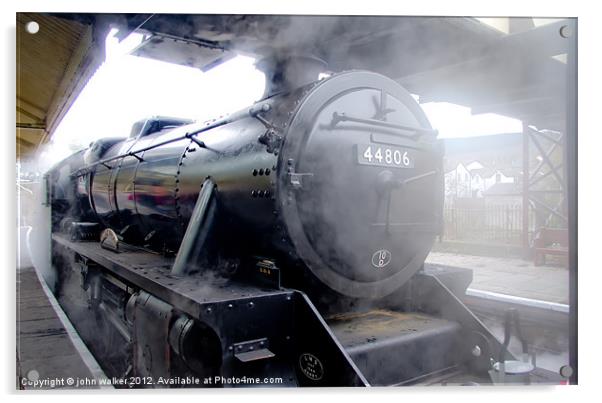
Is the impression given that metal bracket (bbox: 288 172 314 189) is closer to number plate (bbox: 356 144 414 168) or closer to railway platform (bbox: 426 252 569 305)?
number plate (bbox: 356 144 414 168)

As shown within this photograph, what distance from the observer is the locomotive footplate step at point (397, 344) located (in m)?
2.18

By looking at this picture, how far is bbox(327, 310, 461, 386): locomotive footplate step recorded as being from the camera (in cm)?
218

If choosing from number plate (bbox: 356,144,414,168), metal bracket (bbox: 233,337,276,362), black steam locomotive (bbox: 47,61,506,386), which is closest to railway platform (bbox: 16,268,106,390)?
black steam locomotive (bbox: 47,61,506,386)

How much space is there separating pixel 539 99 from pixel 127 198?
9.64 ft

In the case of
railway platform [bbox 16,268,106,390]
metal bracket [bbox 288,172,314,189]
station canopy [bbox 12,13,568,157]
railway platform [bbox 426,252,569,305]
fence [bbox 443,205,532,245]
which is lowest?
railway platform [bbox 16,268,106,390]

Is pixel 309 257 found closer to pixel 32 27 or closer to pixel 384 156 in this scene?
pixel 384 156

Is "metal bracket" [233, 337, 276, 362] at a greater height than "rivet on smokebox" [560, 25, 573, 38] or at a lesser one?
lesser

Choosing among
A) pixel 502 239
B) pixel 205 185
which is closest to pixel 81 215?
pixel 205 185

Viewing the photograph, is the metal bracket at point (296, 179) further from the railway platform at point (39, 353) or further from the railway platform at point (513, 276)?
the railway platform at point (39, 353)

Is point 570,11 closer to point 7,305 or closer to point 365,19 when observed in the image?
point 365,19

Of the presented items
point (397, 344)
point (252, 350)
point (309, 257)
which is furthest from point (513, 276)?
point (252, 350)

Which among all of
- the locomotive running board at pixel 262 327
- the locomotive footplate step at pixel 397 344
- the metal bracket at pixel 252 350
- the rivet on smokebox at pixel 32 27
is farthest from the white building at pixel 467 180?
the rivet on smokebox at pixel 32 27
